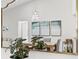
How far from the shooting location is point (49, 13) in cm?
186

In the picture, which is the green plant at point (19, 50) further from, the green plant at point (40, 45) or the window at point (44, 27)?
the window at point (44, 27)

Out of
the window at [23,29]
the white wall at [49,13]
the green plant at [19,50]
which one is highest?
the white wall at [49,13]

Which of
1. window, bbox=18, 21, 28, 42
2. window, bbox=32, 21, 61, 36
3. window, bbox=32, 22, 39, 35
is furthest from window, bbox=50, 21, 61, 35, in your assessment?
window, bbox=18, 21, 28, 42

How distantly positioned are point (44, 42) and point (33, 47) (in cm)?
15

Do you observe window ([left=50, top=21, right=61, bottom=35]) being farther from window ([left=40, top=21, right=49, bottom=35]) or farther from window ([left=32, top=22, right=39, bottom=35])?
window ([left=32, top=22, right=39, bottom=35])

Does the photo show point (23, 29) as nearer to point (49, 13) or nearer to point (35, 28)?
point (35, 28)

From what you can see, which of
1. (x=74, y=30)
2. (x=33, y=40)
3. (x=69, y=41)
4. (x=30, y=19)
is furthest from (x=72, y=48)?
(x=30, y=19)

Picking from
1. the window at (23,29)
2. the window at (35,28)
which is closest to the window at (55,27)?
the window at (35,28)

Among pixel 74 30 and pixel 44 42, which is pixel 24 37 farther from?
pixel 74 30

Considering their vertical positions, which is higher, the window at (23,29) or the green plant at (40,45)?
the window at (23,29)

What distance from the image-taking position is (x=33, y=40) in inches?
75.6

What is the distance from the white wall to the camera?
5.80ft

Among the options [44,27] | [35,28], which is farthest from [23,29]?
[44,27]

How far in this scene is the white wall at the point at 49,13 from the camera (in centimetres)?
177
